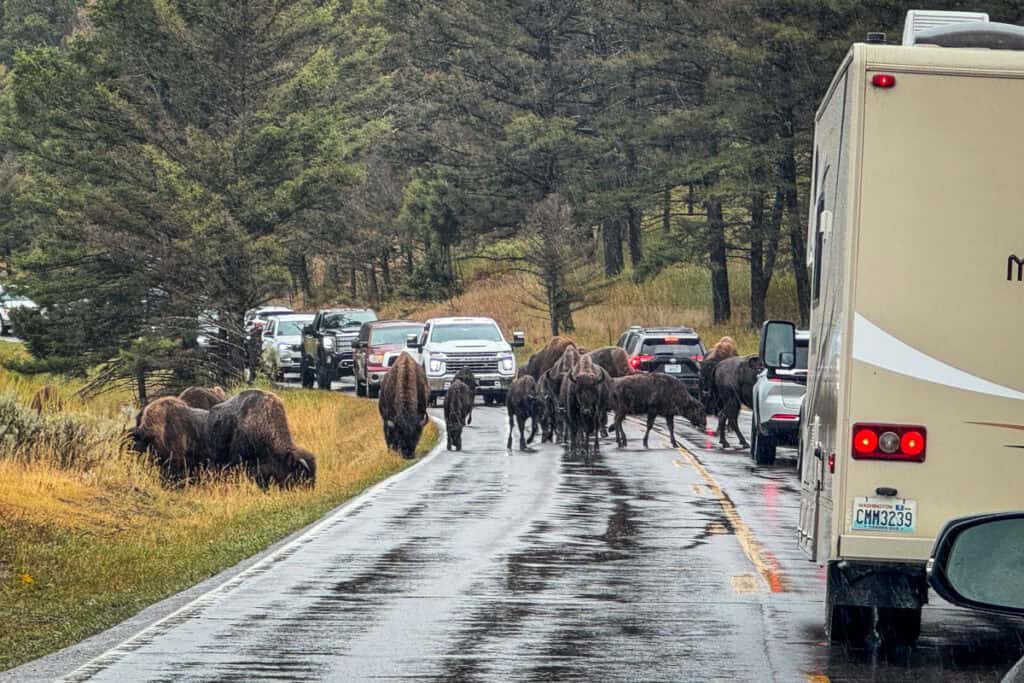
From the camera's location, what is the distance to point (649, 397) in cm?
2947

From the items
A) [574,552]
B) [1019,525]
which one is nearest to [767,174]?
[574,552]

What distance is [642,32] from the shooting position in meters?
60.9

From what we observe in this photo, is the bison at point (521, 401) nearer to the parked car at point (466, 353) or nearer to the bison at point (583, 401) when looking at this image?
the bison at point (583, 401)

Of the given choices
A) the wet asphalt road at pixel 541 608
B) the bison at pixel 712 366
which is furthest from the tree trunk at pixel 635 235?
the wet asphalt road at pixel 541 608

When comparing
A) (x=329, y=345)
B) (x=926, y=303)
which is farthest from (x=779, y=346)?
(x=329, y=345)

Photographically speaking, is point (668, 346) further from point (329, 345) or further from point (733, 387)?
point (329, 345)

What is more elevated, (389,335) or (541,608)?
(389,335)

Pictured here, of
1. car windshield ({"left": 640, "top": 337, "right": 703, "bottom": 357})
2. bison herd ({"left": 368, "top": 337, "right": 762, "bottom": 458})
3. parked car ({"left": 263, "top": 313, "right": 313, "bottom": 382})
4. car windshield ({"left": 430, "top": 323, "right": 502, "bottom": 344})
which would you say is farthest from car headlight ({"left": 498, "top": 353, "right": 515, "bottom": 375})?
parked car ({"left": 263, "top": 313, "right": 313, "bottom": 382})

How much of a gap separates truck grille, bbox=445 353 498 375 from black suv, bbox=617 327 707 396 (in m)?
3.17

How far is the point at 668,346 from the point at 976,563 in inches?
1351

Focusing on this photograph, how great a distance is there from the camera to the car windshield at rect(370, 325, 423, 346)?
4300cm

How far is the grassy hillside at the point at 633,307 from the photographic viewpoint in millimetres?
57406

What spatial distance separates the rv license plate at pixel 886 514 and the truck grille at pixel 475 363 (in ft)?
99.4

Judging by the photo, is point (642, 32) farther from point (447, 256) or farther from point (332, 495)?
point (332, 495)
